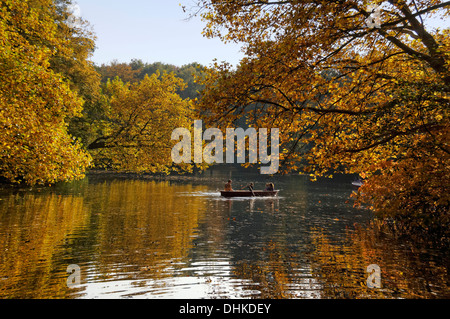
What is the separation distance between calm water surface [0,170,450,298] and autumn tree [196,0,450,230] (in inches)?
111

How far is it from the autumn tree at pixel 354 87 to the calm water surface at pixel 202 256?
9.29 feet

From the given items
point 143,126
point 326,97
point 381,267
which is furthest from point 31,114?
point 143,126

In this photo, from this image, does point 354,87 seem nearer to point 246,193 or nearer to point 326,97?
point 326,97

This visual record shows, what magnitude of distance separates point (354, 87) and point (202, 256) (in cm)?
727

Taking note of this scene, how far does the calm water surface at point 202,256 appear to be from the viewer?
8.02 meters

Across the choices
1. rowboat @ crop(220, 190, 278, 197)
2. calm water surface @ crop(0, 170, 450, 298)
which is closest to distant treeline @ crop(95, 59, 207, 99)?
rowboat @ crop(220, 190, 278, 197)

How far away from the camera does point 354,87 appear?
11023 mm

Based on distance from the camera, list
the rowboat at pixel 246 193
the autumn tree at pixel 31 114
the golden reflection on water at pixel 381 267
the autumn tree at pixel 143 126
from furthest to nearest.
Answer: the rowboat at pixel 246 193, the autumn tree at pixel 143 126, the autumn tree at pixel 31 114, the golden reflection on water at pixel 381 267

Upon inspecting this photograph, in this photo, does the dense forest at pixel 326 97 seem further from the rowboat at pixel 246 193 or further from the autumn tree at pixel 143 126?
the rowboat at pixel 246 193

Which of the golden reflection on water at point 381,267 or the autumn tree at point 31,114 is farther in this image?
the autumn tree at point 31,114

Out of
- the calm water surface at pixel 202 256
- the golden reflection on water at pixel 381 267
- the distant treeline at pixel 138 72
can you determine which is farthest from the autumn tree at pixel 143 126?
the distant treeline at pixel 138 72

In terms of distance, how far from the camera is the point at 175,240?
14.3 metres

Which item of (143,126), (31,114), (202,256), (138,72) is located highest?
(138,72)
